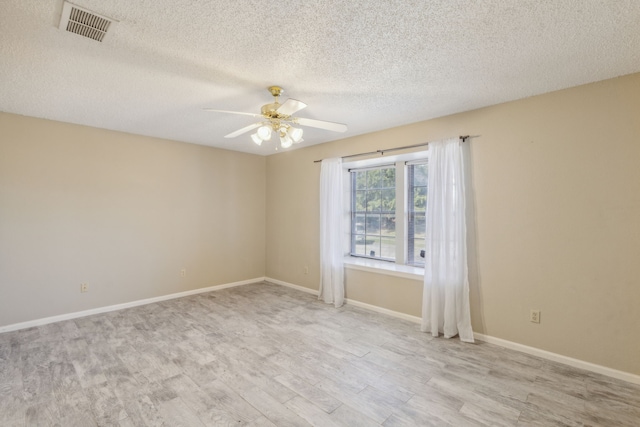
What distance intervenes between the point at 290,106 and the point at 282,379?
2.22 meters

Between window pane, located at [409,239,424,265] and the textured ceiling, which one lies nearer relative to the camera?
the textured ceiling

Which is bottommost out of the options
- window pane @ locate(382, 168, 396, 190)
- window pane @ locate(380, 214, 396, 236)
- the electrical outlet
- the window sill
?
the electrical outlet

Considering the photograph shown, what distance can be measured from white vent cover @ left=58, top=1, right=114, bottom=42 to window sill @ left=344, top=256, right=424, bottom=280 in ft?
11.8

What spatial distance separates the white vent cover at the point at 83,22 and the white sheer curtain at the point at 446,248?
313 centimetres

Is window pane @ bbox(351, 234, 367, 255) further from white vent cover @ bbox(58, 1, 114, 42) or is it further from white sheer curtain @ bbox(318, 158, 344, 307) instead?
white vent cover @ bbox(58, 1, 114, 42)

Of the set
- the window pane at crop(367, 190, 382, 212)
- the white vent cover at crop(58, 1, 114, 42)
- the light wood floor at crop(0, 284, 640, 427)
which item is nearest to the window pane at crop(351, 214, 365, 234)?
the window pane at crop(367, 190, 382, 212)

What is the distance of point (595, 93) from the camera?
247cm


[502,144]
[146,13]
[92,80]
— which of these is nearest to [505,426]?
[502,144]

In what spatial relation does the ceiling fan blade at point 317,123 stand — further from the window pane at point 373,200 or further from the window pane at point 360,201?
the window pane at point 360,201

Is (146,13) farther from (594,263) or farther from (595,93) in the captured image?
(594,263)

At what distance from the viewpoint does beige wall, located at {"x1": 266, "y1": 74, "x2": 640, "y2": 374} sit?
2348 millimetres

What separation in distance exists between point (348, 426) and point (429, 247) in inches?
83.5

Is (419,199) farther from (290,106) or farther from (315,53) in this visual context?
(315,53)

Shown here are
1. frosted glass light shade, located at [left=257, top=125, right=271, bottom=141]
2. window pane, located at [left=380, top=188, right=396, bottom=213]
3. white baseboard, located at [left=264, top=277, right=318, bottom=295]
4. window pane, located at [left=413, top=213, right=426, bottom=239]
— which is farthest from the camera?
white baseboard, located at [left=264, top=277, right=318, bottom=295]
